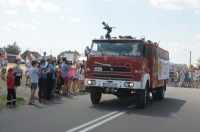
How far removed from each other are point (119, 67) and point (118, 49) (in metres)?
0.83

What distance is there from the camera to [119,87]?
13477 mm

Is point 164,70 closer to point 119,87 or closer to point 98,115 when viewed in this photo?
point 119,87

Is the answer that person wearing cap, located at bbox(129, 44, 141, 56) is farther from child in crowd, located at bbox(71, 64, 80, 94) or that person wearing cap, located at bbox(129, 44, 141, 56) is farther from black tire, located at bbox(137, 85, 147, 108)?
child in crowd, located at bbox(71, 64, 80, 94)

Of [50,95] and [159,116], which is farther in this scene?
[50,95]

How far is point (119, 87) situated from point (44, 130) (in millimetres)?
5303

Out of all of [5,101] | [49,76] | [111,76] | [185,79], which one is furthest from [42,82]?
[185,79]

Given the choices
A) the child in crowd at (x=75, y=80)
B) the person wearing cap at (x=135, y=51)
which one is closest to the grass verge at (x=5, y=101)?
the person wearing cap at (x=135, y=51)

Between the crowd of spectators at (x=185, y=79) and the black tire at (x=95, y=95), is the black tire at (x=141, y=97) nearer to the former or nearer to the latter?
the black tire at (x=95, y=95)

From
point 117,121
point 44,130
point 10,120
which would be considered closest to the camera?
point 44,130

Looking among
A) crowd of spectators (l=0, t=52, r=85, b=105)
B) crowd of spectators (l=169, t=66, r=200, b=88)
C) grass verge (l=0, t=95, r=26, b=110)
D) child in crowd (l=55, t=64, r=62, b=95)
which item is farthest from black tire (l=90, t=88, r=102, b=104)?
crowd of spectators (l=169, t=66, r=200, b=88)

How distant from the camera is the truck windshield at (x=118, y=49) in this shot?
45.2 ft

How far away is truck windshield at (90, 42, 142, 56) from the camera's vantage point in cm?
1379

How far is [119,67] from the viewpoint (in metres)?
13.5

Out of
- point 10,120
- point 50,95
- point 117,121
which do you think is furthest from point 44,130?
point 50,95
